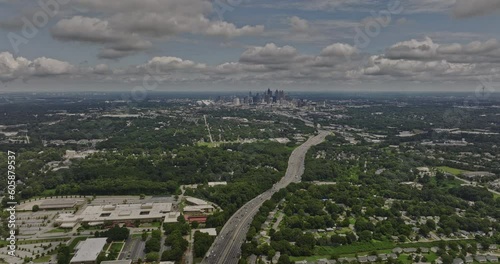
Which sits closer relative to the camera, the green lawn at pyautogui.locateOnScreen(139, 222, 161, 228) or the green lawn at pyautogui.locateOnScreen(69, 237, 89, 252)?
the green lawn at pyautogui.locateOnScreen(69, 237, 89, 252)

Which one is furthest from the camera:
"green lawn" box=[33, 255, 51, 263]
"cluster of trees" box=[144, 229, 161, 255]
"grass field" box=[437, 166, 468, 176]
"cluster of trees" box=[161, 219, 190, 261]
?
"grass field" box=[437, 166, 468, 176]

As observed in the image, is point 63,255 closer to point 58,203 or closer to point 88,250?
point 88,250

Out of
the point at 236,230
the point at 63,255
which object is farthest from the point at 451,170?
the point at 63,255

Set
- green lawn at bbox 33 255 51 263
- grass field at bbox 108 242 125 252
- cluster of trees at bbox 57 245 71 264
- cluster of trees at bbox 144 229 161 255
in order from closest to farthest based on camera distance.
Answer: cluster of trees at bbox 57 245 71 264 → green lawn at bbox 33 255 51 263 → cluster of trees at bbox 144 229 161 255 → grass field at bbox 108 242 125 252

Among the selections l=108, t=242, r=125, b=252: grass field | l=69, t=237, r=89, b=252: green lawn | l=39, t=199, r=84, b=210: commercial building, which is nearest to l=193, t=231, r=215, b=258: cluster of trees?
l=108, t=242, r=125, b=252: grass field

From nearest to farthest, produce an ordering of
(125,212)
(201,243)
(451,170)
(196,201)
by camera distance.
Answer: (201,243), (125,212), (196,201), (451,170)

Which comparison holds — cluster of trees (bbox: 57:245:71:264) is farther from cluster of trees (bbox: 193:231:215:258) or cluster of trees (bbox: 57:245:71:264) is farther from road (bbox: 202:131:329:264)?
road (bbox: 202:131:329:264)

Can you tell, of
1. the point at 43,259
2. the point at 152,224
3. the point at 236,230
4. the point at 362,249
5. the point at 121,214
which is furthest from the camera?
the point at 121,214

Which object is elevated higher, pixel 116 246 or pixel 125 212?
pixel 125 212

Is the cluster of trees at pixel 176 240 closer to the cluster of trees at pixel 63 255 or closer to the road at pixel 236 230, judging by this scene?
the road at pixel 236 230
